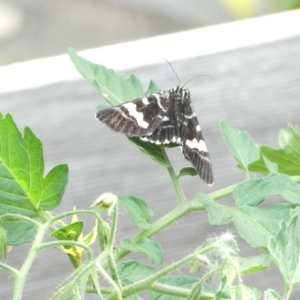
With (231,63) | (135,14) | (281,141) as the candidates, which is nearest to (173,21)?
(135,14)

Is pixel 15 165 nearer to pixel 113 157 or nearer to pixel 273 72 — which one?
pixel 113 157

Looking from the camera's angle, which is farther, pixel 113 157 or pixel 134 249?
pixel 113 157

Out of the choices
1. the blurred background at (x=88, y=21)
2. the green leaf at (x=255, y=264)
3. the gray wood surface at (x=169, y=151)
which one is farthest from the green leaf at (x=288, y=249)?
the blurred background at (x=88, y=21)

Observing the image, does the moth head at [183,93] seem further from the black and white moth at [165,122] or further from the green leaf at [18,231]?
the green leaf at [18,231]

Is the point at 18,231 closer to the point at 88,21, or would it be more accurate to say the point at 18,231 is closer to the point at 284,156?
the point at 284,156

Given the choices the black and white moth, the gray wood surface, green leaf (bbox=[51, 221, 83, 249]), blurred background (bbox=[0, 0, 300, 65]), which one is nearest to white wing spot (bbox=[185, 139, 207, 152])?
the black and white moth

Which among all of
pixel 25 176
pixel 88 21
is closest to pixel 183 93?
pixel 25 176
